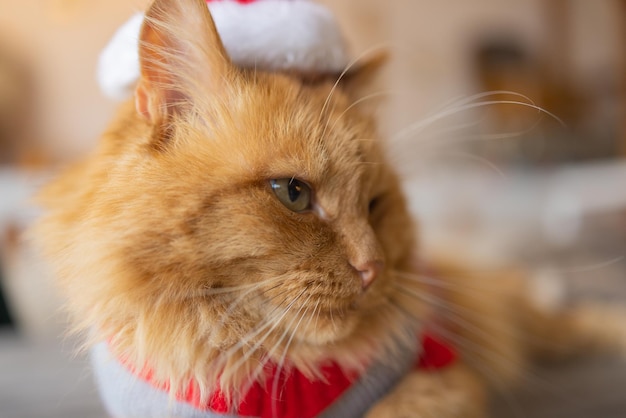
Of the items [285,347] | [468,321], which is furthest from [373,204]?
[468,321]

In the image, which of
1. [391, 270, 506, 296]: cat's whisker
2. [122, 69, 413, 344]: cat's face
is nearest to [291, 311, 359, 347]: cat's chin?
[122, 69, 413, 344]: cat's face

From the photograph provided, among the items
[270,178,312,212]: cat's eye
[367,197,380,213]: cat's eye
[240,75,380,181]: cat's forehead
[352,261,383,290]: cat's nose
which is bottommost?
[352,261,383,290]: cat's nose

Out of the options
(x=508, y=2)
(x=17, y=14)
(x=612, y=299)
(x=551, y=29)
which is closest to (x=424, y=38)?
(x=508, y=2)

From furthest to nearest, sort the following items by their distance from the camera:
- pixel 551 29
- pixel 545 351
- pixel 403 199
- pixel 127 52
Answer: pixel 551 29 → pixel 545 351 → pixel 403 199 → pixel 127 52

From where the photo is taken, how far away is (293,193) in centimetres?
67

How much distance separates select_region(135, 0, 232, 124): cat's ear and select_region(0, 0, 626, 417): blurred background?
7.5 inches

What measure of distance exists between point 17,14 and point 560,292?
396 cm

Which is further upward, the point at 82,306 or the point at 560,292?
the point at 82,306

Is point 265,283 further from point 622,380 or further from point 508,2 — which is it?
point 508,2

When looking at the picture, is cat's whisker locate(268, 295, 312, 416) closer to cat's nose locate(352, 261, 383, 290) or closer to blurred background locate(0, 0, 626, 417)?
cat's nose locate(352, 261, 383, 290)

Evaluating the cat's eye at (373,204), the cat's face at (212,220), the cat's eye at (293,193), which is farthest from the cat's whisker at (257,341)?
the cat's eye at (373,204)

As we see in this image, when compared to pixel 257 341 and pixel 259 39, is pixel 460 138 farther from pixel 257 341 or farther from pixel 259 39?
pixel 257 341

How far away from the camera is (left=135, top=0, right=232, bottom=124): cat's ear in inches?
25.5

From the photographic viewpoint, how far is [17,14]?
3648 millimetres
